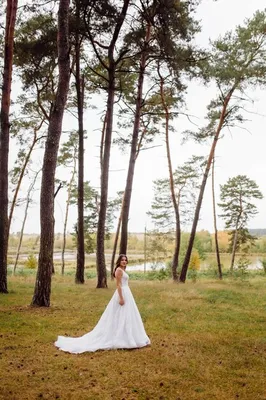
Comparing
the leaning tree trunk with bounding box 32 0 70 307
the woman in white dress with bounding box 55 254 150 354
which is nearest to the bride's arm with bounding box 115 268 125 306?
the woman in white dress with bounding box 55 254 150 354

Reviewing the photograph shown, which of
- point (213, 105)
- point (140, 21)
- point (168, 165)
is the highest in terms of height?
point (140, 21)

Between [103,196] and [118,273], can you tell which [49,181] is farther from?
[103,196]

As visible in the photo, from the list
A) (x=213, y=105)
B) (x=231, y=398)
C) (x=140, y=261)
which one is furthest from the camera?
(x=140, y=261)

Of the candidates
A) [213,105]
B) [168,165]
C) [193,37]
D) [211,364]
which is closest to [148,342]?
[211,364]

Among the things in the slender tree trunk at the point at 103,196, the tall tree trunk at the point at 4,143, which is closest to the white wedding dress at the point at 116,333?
the tall tree trunk at the point at 4,143

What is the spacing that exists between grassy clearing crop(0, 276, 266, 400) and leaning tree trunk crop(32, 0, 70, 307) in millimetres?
611

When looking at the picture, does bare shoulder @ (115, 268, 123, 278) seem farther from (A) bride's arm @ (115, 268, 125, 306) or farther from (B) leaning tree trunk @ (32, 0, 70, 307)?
(B) leaning tree trunk @ (32, 0, 70, 307)

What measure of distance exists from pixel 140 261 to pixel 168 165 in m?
53.9

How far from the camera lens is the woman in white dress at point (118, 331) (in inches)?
247

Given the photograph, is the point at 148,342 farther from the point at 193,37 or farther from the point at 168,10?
the point at 193,37

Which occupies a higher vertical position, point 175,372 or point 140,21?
point 140,21

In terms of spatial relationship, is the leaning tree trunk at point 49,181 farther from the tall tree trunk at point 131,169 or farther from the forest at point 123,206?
the tall tree trunk at point 131,169

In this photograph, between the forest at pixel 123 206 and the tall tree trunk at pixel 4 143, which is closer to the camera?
the forest at pixel 123 206

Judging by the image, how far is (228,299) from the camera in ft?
39.0
